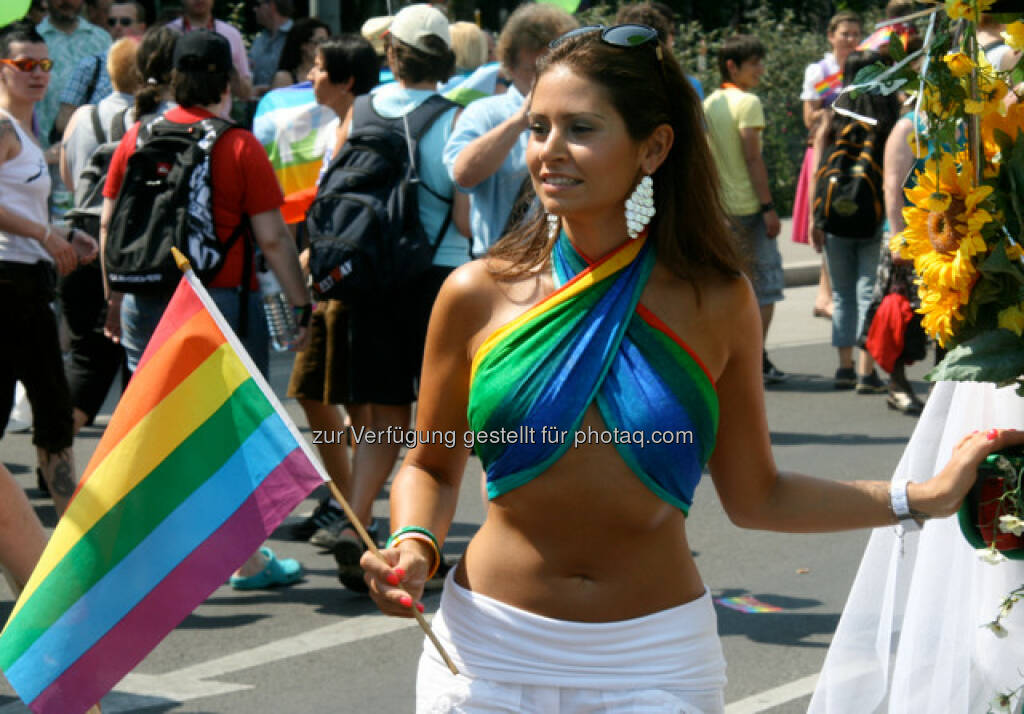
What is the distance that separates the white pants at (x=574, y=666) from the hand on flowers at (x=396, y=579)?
124 mm

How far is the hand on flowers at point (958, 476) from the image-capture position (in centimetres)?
281

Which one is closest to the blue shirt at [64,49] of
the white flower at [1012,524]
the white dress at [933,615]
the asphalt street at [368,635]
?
the asphalt street at [368,635]

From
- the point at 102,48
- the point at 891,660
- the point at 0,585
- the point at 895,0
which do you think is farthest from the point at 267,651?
the point at 102,48

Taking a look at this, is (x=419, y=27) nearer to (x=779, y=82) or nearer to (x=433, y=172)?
(x=433, y=172)

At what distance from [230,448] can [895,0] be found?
24.5ft

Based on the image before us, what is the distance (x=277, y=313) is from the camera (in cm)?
609

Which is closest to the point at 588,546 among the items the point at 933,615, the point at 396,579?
the point at 396,579

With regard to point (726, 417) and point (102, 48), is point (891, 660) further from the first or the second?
point (102, 48)

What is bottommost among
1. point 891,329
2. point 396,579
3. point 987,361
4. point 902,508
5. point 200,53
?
point 891,329

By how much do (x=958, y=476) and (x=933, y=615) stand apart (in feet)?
1.60

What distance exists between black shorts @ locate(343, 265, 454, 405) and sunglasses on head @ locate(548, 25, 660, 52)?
333 centimetres

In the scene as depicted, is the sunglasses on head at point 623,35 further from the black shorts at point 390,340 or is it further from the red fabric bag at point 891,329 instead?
the red fabric bag at point 891,329

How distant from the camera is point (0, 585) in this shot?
608 centimetres

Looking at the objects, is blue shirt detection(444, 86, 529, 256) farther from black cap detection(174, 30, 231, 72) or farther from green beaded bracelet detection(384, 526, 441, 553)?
green beaded bracelet detection(384, 526, 441, 553)
